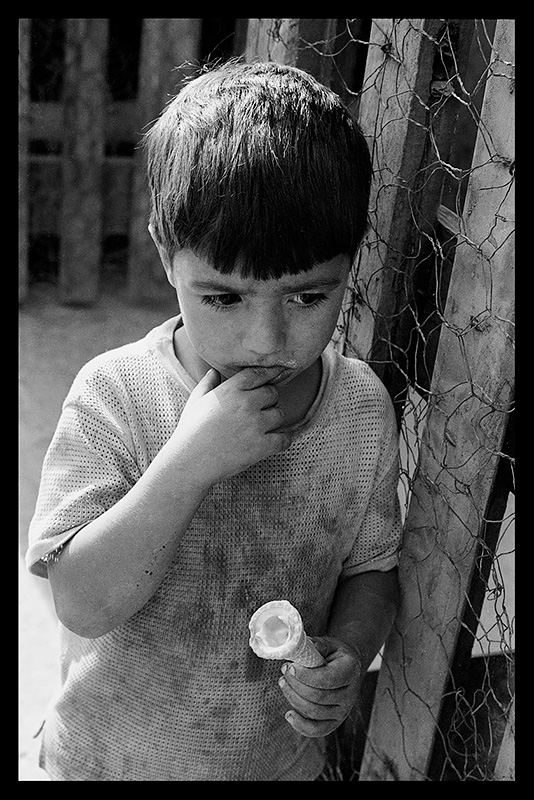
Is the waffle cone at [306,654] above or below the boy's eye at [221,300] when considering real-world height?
below

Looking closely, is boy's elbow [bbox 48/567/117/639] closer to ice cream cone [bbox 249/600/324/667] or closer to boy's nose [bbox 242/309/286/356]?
ice cream cone [bbox 249/600/324/667]

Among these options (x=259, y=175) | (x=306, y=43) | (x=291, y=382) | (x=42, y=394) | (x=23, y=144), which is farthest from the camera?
(x=23, y=144)

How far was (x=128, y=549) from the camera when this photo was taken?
1093mm

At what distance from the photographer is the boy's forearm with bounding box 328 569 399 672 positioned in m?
1.27

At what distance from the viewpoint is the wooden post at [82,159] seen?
9.70 ft

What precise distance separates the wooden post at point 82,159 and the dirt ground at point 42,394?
102mm

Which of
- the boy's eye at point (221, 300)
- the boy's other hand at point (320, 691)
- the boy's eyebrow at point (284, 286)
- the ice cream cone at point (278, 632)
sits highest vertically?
the boy's eyebrow at point (284, 286)

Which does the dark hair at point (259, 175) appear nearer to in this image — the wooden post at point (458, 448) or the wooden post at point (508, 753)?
the wooden post at point (458, 448)

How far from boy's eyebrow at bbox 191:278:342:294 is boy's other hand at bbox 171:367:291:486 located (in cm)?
10

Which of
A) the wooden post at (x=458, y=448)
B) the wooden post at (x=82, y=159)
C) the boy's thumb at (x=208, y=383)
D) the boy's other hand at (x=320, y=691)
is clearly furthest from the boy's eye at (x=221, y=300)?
the wooden post at (x=82, y=159)

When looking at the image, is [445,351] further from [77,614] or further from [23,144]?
[23,144]

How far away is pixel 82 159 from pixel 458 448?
2.22 meters

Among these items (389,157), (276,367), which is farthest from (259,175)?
(389,157)

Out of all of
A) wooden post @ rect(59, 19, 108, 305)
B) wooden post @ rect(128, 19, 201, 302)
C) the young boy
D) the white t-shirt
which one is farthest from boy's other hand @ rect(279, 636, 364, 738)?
wooden post @ rect(59, 19, 108, 305)
